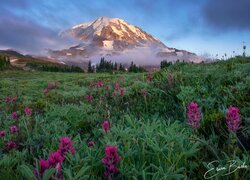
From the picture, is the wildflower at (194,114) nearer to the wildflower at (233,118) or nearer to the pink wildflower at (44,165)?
the wildflower at (233,118)

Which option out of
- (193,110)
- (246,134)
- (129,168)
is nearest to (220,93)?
(246,134)

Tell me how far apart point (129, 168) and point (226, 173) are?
812mm

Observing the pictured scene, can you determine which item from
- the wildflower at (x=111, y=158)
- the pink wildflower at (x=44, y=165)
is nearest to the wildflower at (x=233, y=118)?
the wildflower at (x=111, y=158)

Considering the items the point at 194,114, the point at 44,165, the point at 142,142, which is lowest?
the point at 142,142

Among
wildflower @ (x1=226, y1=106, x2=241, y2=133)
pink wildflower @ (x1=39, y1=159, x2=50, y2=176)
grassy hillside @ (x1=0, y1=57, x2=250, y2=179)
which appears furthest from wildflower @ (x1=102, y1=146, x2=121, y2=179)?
wildflower @ (x1=226, y1=106, x2=241, y2=133)

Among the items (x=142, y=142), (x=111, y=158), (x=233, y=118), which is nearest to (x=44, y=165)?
(x=111, y=158)

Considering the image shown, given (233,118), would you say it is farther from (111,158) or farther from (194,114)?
(111,158)

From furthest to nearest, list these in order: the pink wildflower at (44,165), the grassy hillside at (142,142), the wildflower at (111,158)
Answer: the grassy hillside at (142,142) → the wildflower at (111,158) → the pink wildflower at (44,165)

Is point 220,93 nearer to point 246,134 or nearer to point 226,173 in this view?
point 246,134

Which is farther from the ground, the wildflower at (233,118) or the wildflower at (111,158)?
the wildflower at (233,118)

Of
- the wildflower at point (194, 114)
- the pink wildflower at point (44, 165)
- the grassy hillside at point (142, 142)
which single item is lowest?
the grassy hillside at point (142, 142)

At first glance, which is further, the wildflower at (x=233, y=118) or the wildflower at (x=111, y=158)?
the wildflower at (x=233, y=118)

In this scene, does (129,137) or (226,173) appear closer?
(226,173)

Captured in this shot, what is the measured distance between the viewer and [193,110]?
3.43m
